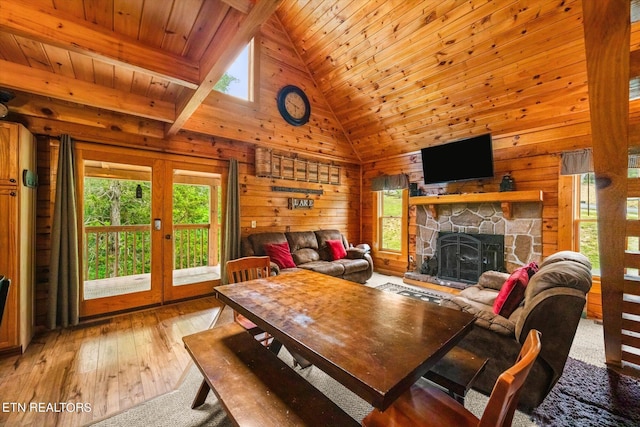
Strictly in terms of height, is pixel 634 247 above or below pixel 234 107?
below

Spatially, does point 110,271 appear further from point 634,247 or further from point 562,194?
point 634,247

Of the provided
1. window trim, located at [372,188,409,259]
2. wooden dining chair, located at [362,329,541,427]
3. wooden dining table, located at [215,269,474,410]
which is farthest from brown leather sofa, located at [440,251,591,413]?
window trim, located at [372,188,409,259]

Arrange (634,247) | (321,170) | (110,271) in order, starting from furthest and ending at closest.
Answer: (321,170), (110,271), (634,247)

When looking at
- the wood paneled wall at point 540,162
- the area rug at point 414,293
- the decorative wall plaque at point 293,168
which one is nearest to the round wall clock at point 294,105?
the decorative wall plaque at point 293,168

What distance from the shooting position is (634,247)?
10.4 ft

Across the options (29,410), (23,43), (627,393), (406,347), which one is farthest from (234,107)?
(627,393)

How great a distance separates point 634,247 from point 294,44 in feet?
18.9

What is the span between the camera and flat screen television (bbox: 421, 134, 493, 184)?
12.9ft

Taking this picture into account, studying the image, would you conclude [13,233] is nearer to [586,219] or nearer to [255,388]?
[255,388]

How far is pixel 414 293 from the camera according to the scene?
423 cm

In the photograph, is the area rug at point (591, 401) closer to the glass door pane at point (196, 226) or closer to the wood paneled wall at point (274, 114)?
the wood paneled wall at point (274, 114)

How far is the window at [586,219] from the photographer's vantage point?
3.39 m

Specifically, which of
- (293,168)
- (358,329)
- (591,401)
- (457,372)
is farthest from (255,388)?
(293,168)

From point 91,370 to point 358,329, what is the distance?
235 centimetres
